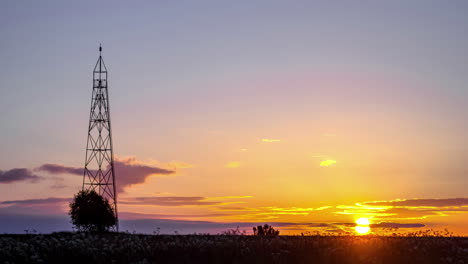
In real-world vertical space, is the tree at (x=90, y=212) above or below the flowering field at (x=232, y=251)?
above

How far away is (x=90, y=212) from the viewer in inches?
2042

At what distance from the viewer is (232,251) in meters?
31.6

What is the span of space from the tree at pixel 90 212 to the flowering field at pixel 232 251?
1770cm

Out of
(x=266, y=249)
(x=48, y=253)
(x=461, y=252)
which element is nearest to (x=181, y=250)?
(x=266, y=249)

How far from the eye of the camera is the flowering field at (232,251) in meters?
29.9

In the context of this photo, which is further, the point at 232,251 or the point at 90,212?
the point at 90,212

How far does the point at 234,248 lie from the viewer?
105ft

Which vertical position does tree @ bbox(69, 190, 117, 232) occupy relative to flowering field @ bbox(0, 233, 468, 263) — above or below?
above

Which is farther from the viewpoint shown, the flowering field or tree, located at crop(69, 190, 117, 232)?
tree, located at crop(69, 190, 117, 232)

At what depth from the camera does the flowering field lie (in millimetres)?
29938

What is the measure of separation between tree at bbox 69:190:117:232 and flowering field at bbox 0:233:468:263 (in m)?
17.7

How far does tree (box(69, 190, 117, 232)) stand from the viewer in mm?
51969

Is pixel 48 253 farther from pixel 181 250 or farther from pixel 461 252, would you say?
pixel 461 252

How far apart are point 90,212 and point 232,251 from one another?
929 inches
